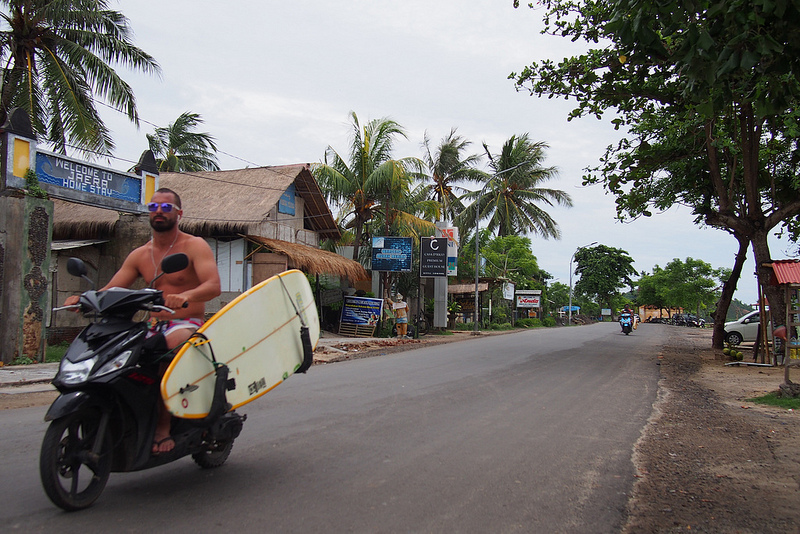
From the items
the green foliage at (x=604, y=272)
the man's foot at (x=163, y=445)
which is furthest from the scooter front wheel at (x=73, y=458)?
the green foliage at (x=604, y=272)

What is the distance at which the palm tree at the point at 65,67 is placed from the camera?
15.0 meters

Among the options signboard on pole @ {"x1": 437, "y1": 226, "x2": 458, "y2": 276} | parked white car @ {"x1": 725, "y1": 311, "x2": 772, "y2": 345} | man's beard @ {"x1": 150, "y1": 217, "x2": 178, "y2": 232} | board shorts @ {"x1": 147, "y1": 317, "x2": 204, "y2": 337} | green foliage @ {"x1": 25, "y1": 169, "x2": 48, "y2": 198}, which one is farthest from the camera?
signboard on pole @ {"x1": 437, "y1": 226, "x2": 458, "y2": 276}

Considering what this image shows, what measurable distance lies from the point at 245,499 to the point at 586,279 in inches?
3093

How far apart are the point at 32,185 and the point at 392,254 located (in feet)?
44.1

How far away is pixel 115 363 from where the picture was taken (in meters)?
3.26

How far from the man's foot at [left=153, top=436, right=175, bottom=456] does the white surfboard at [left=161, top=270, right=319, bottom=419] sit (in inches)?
7.6

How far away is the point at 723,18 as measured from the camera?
434 cm

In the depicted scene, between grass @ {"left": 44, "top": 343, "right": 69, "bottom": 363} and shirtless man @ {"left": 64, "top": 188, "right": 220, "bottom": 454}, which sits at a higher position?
shirtless man @ {"left": 64, "top": 188, "right": 220, "bottom": 454}

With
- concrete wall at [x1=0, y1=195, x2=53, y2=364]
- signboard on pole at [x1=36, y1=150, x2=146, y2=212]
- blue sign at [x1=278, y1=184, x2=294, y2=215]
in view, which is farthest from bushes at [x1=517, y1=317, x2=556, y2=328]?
concrete wall at [x1=0, y1=195, x2=53, y2=364]

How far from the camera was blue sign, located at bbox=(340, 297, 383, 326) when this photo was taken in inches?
858

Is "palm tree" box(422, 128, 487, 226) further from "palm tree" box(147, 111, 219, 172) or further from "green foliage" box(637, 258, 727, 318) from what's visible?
"green foliage" box(637, 258, 727, 318)

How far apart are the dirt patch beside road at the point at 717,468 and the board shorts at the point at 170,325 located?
2974mm

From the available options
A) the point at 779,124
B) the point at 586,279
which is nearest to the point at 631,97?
the point at 779,124

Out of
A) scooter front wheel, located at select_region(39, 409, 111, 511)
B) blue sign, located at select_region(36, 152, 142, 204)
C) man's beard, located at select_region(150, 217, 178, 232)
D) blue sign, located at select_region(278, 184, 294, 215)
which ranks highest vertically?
blue sign, located at select_region(278, 184, 294, 215)
